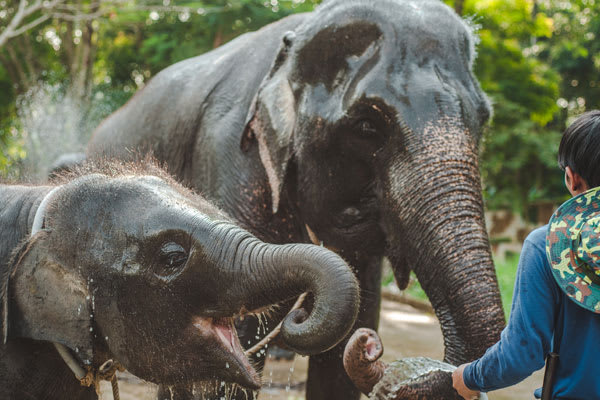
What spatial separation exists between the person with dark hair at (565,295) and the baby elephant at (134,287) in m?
0.63

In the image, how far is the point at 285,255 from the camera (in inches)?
86.2

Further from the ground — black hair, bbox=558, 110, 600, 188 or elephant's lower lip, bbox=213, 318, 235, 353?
black hair, bbox=558, 110, 600, 188

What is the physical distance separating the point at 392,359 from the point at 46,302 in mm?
4699

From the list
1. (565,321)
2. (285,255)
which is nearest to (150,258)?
(285,255)

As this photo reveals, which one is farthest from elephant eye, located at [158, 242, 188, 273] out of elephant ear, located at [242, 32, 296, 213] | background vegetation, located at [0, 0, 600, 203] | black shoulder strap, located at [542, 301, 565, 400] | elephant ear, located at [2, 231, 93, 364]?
background vegetation, located at [0, 0, 600, 203]

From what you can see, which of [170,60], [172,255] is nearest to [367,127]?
[172,255]

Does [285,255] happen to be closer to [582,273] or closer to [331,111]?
[582,273]

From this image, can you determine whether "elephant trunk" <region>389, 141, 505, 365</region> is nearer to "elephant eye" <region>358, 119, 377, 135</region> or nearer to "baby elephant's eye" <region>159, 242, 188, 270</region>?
"elephant eye" <region>358, 119, 377, 135</region>

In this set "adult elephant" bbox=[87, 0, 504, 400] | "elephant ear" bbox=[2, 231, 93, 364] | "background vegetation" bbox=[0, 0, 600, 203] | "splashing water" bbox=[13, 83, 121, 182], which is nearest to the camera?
"elephant ear" bbox=[2, 231, 93, 364]

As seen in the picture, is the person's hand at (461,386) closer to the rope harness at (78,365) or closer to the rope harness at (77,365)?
the rope harness at (78,365)

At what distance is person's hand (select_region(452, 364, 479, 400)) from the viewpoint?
241cm

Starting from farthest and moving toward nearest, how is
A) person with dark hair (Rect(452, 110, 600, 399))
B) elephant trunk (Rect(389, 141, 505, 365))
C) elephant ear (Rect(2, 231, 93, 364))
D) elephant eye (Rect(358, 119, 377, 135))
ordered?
elephant eye (Rect(358, 119, 377, 135))
elephant trunk (Rect(389, 141, 505, 365))
elephant ear (Rect(2, 231, 93, 364))
person with dark hair (Rect(452, 110, 600, 399))

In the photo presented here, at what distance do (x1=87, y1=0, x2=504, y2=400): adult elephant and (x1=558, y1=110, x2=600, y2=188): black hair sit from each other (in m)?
0.88

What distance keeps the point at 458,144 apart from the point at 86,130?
12590 millimetres
